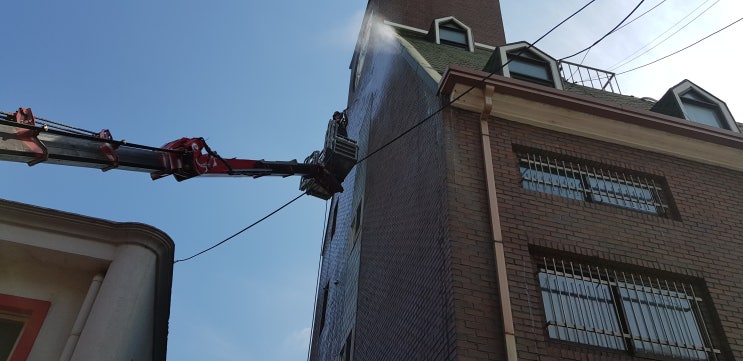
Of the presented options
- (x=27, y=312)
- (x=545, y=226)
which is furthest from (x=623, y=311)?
(x=27, y=312)

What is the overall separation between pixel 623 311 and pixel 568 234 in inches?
51.6

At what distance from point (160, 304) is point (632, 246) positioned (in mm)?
6915

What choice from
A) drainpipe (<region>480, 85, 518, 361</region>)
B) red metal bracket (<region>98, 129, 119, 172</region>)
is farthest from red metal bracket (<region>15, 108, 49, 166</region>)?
drainpipe (<region>480, 85, 518, 361</region>)

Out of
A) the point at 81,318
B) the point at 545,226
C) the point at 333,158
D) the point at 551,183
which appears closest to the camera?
the point at 81,318

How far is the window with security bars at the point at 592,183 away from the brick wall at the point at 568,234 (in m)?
0.18

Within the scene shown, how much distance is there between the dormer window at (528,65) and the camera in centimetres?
1223

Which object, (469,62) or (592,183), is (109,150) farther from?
(469,62)

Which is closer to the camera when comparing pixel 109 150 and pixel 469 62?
pixel 109 150

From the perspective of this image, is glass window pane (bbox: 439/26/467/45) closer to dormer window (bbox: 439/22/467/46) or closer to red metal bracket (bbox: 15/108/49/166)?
dormer window (bbox: 439/22/467/46)

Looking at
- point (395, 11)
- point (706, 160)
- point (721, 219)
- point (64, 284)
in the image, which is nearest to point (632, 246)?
point (721, 219)

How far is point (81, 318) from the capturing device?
639 cm

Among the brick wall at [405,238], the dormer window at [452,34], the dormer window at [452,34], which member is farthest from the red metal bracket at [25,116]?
the dormer window at [452,34]

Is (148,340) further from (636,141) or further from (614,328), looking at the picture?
(636,141)

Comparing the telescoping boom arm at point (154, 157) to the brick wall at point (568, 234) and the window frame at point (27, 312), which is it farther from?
the brick wall at point (568, 234)
